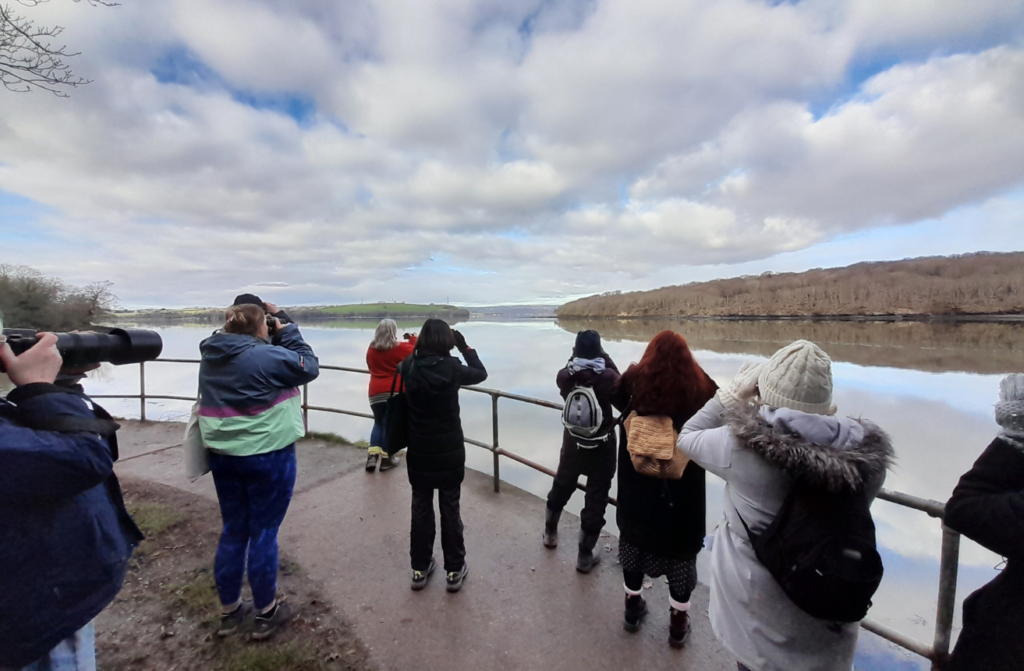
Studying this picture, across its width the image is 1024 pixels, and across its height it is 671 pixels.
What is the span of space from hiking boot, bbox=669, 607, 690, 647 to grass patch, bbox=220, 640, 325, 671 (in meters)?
1.87

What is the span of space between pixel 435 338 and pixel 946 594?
9.25 feet

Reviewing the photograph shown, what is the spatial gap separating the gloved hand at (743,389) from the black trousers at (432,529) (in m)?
1.78

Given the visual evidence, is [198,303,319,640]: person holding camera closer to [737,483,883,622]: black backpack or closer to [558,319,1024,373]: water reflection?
[737,483,883,622]: black backpack

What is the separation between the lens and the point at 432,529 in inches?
111

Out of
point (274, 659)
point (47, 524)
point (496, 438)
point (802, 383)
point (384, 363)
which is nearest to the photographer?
point (47, 524)

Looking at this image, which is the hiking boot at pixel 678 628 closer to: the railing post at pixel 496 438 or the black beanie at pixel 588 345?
the black beanie at pixel 588 345

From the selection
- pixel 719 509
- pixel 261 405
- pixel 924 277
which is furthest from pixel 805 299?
pixel 261 405

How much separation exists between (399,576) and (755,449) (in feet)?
8.42

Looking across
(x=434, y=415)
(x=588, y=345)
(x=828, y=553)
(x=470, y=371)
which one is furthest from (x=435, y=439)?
(x=828, y=553)

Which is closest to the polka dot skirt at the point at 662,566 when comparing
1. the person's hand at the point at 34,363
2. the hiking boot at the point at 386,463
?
the person's hand at the point at 34,363

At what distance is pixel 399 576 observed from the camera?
9.61 feet

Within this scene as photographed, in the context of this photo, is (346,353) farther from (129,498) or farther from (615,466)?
(615,466)

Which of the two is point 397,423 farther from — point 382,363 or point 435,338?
point 382,363

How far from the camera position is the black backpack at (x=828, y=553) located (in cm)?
129
